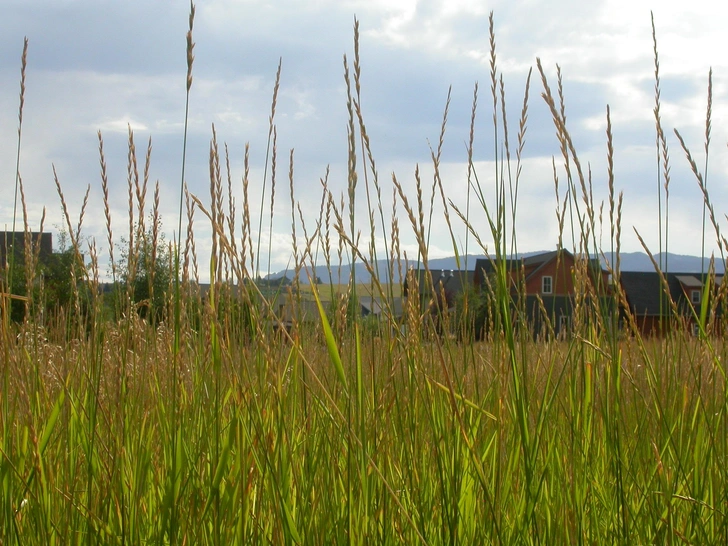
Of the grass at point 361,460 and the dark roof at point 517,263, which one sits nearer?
the grass at point 361,460

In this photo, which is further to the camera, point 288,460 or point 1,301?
point 1,301

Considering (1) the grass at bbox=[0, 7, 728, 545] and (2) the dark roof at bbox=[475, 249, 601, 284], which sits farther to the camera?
(2) the dark roof at bbox=[475, 249, 601, 284]

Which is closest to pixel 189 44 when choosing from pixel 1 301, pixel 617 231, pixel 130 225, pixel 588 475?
pixel 130 225

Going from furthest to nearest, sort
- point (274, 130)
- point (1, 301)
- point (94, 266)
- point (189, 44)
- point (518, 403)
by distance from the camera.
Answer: point (274, 130), point (1, 301), point (94, 266), point (189, 44), point (518, 403)

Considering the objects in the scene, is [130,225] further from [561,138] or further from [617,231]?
[617,231]

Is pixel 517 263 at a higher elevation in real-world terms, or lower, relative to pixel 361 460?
higher

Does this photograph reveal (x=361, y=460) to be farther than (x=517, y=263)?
No

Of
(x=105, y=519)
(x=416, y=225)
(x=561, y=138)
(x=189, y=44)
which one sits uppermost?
(x=189, y=44)

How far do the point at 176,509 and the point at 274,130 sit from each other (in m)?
1.14

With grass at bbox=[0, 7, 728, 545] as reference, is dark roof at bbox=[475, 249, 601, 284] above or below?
above

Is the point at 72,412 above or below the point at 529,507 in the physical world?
above

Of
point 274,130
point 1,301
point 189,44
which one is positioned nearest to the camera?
point 189,44

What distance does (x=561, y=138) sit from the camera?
127cm

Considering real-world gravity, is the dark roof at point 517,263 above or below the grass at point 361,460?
above
